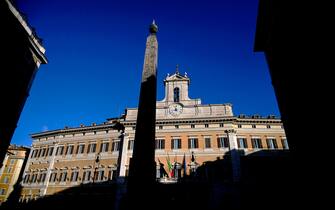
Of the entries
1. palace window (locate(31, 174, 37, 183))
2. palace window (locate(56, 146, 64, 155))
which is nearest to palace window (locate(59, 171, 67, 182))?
palace window (locate(56, 146, 64, 155))

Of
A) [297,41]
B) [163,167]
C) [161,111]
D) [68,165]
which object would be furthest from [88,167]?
[297,41]

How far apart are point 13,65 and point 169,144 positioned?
15150 millimetres

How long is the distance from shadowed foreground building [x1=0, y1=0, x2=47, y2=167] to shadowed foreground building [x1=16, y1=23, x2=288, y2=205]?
386 inches

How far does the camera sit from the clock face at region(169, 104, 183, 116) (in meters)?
23.2

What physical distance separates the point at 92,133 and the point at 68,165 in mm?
4384

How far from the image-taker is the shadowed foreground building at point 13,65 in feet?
33.3

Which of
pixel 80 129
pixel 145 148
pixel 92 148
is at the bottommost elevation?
pixel 145 148

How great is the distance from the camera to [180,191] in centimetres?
1856

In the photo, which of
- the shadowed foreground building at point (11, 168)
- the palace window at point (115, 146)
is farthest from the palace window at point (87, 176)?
the shadowed foreground building at point (11, 168)

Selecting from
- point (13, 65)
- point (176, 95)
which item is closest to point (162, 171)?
point (176, 95)

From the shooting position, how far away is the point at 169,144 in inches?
857

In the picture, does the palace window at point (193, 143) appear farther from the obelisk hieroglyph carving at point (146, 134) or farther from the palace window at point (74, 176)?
the obelisk hieroglyph carving at point (146, 134)

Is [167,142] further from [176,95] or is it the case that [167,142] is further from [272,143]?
[272,143]

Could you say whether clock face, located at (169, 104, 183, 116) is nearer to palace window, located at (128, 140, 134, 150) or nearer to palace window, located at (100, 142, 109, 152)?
palace window, located at (128, 140, 134, 150)
